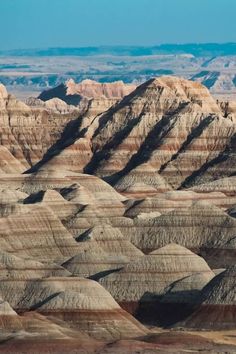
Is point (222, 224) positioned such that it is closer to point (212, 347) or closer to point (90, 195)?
point (90, 195)

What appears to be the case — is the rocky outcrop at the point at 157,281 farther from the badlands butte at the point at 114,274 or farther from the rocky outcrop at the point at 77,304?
the rocky outcrop at the point at 77,304

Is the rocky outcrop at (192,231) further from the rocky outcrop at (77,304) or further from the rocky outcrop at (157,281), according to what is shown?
the rocky outcrop at (77,304)

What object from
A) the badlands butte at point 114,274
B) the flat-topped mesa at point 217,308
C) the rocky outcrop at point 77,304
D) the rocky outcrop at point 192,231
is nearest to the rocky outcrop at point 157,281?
the badlands butte at point 114,274

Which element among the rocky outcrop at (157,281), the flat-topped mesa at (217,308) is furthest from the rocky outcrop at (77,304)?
the rocky outcrop at (157,281)

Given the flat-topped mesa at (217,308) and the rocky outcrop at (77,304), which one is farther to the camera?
the flat-topped mesa at (217,308)

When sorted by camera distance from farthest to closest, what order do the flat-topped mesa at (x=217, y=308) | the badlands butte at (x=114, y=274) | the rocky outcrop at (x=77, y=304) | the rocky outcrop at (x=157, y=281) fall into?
the rocky outcrop at (x=157, y=281)
the flat-topped mesa at (x=217, y=308)
the rocky outcrop at (x=77, y=304)
the badlands butte at (x=114, y=274)

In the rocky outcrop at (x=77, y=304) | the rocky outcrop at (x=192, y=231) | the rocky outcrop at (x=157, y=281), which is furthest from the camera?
the rocky outcrop at (x=192, y=231)

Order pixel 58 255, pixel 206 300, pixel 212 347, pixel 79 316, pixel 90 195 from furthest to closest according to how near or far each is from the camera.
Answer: pixel 90 195
pixel 58 255
pixel 206 300
pixel 79 316
pixel 212 347

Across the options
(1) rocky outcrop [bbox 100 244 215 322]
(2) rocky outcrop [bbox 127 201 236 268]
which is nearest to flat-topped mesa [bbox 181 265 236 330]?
(1) rocky outcrop [bbox 100 244 215 322]

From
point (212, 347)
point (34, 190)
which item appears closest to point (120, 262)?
point (212, 347)
